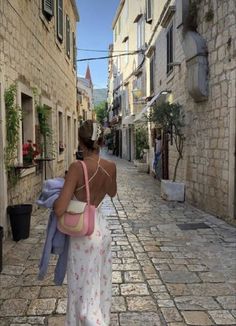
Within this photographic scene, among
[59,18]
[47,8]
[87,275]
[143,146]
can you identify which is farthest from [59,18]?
[87,275]

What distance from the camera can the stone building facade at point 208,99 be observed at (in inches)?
290

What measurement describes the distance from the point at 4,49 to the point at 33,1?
289cm

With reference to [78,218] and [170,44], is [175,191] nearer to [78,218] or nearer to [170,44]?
[170,44]

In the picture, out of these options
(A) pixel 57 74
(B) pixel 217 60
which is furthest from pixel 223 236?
(A) pixel 57 74

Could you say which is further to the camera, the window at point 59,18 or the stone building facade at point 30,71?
the window at point 59,18

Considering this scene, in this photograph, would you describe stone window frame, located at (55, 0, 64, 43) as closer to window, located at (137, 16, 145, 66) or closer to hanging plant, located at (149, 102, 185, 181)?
hanging plant, located at (149, 102, 185, 181)

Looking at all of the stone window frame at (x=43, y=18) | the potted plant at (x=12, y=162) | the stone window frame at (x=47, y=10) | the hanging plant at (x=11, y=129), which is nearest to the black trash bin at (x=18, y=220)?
the potted plant at (x=12, y=162)

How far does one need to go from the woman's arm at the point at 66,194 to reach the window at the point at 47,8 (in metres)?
8.06

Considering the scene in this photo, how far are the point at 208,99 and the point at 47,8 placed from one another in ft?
15.1

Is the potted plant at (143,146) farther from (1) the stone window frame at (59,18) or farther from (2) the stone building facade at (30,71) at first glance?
(1) the stone window frame at (59,18)

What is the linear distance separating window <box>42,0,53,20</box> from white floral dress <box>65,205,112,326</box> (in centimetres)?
808

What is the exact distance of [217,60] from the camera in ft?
25.9

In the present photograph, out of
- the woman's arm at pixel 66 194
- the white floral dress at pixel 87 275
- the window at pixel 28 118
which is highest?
the window at pixel 28 118

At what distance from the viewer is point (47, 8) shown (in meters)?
9.80
